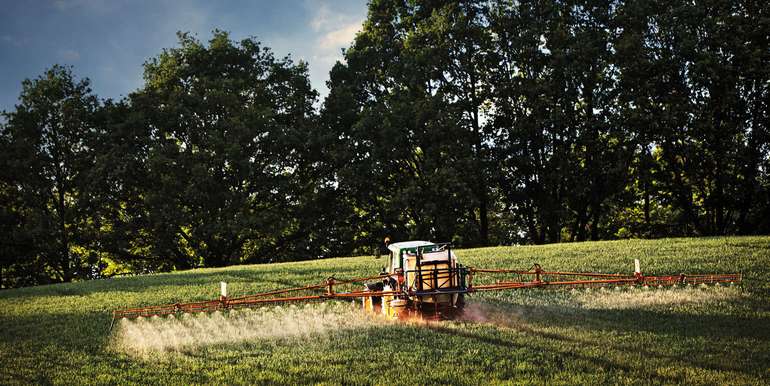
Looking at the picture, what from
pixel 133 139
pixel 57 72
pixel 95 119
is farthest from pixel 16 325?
pixel 57 72

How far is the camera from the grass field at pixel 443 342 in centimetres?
1003

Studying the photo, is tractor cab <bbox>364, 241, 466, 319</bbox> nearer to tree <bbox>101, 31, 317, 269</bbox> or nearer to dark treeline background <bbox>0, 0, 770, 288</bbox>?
dark treeline background <bbox>0, 0, 770, 288</bbox>

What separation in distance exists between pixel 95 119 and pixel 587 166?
3537 cm

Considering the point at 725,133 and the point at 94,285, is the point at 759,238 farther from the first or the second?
the point at 94,285

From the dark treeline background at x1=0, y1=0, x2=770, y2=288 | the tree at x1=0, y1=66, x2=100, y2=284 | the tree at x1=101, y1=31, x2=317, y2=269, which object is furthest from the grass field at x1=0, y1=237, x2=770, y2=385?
the tree at x1=0, y1=66, x2=100, y2=284

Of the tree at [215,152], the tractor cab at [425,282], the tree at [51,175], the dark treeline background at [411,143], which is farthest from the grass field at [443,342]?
the tree at [51,175]

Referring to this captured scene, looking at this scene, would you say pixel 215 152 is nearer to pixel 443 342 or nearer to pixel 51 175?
pixel 51 175

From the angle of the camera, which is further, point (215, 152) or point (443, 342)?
point (215, 152)

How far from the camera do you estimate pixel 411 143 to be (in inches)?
1679

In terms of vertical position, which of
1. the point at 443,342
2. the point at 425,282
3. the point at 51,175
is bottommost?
Result: the point at 443,342

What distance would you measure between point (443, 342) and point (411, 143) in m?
30.9

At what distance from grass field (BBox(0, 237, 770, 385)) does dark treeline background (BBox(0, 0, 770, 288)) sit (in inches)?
699

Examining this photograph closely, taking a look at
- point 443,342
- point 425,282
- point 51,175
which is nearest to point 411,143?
point 51,175

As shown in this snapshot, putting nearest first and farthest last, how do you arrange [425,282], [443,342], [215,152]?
1. [443,342]
2. [425,282]
3. [215,152]
